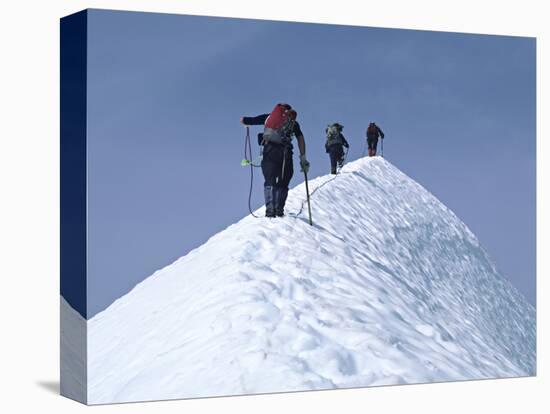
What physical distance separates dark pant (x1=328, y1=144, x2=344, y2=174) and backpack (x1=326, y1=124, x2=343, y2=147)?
148 millimetres

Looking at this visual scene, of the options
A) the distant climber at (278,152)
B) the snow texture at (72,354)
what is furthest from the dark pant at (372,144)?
the snow texture at (72,354)

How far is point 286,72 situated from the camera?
50.6ft

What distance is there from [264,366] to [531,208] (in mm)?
6793

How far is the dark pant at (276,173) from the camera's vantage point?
1576 centimetres

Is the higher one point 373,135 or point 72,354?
point 373,135

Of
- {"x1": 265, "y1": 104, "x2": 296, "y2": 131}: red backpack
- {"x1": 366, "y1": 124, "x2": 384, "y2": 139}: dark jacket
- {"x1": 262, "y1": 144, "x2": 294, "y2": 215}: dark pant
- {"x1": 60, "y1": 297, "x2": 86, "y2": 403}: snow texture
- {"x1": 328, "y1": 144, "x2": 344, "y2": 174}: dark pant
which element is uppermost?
{"x1": 265, "y1": 104, "x2": 296, "y2": 131}: red backpack

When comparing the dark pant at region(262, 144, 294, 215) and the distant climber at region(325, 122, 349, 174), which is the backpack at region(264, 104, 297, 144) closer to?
the dark pant at region(262, 144, 294, 215)

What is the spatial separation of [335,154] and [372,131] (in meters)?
0.94

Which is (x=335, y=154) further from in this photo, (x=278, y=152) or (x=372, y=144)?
(x=278, y=152)

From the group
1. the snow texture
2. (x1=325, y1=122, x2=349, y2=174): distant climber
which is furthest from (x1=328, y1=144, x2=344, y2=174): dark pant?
the snow texture

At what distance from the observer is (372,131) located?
16.9 meters

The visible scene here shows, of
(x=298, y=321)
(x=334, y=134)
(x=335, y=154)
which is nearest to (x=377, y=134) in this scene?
(x=334, y=134)

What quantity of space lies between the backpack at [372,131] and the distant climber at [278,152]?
4.39 feet

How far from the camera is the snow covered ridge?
13.3 metres
